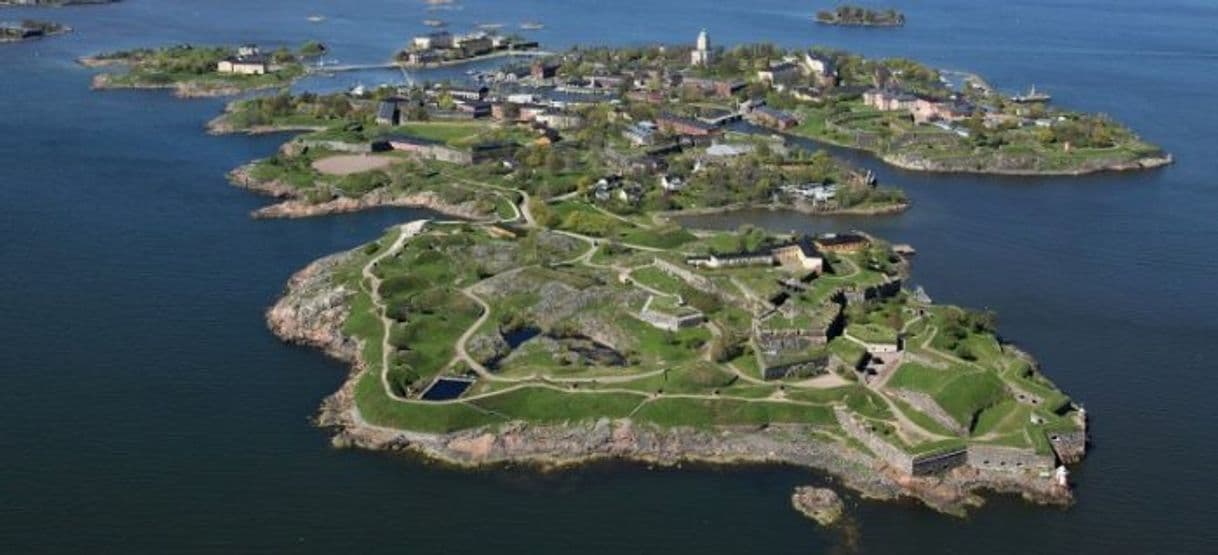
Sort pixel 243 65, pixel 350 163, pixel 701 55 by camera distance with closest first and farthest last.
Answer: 1. pixel 350 163
2. pixel 243 65
3. pixel 701 55

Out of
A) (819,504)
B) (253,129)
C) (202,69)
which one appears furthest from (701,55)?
(819,504)

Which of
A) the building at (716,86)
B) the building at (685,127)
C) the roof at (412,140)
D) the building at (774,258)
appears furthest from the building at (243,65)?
the building at (774,258)

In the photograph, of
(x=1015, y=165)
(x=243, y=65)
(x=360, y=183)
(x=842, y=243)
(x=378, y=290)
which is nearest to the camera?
(x=378, y=290)

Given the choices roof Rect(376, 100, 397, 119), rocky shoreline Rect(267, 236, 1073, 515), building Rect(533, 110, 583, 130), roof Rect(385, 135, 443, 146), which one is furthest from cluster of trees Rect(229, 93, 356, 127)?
rocky shoreline Rect(267, 236, 1073, 515)

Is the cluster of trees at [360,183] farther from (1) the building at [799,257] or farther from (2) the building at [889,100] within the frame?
(2) the building at [889,100]

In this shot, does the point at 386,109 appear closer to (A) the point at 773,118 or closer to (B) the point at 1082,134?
(A) the point at 773,118

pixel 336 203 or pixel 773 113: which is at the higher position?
pixel 773 113

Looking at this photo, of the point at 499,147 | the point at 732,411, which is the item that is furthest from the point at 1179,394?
the point at 499,147
